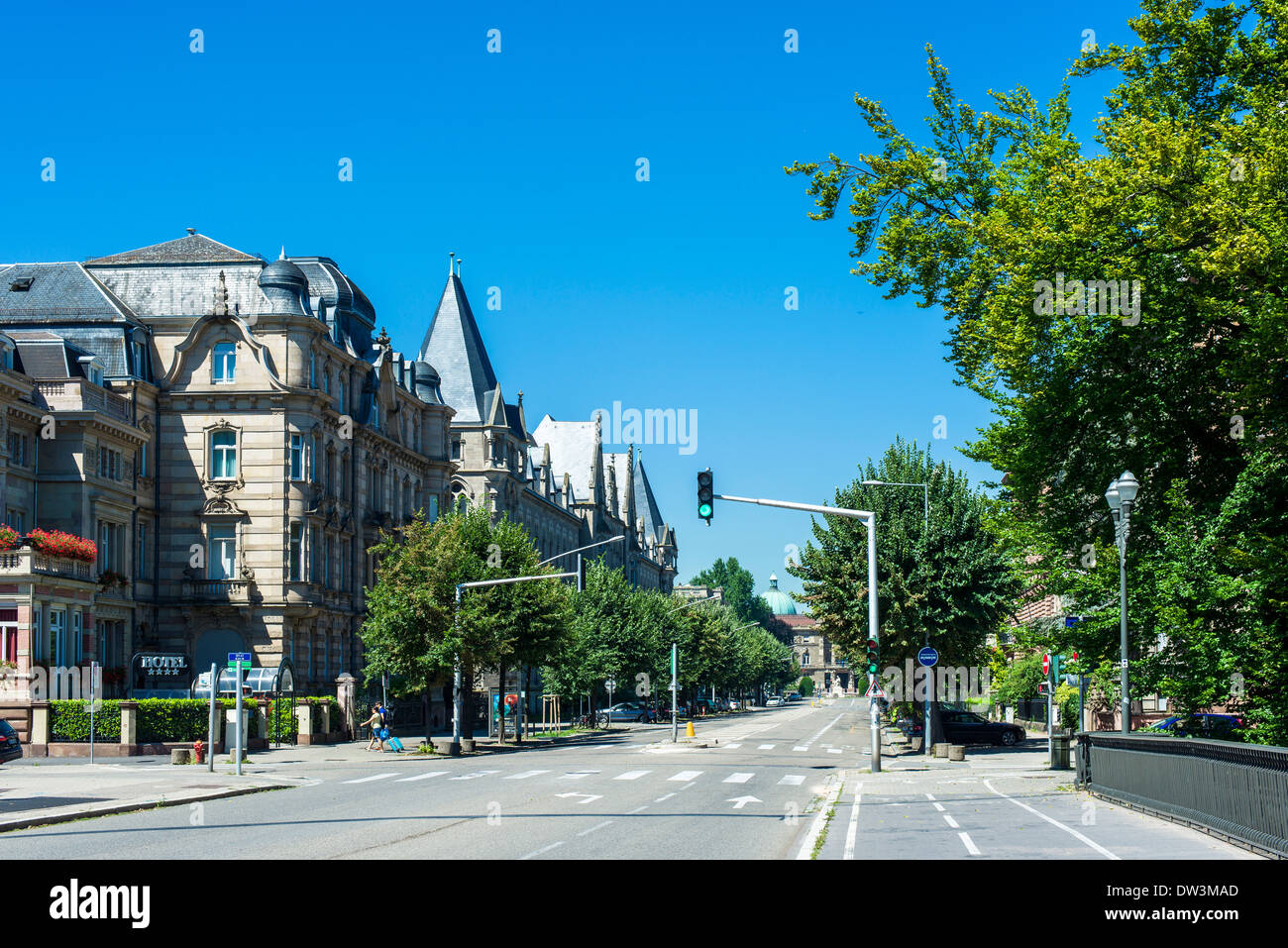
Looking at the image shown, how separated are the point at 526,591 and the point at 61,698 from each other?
55.0 feet

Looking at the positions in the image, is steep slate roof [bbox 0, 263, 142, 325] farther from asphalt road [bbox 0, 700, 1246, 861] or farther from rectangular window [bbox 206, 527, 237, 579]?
asphalt road [bbox 0, 700, 1246, 861]

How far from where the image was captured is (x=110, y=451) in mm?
51188

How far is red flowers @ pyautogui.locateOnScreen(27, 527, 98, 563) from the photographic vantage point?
4397cm

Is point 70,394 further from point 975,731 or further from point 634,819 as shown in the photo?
point 975,731

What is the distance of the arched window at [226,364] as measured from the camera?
186ft

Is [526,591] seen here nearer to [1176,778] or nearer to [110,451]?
[110,451]

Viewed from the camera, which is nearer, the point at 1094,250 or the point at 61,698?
the point at 1094,250

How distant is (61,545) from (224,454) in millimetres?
12841

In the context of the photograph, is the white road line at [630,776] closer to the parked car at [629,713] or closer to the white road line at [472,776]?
the white road line at [472,776]

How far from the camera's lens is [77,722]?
44.2 meters
